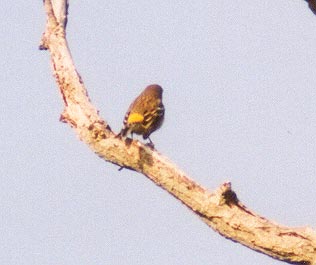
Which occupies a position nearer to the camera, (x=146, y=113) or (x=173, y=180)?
(x=173, y=180)

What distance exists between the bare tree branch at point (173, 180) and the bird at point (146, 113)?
2.97ft

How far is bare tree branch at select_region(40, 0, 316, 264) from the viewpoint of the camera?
209 inches

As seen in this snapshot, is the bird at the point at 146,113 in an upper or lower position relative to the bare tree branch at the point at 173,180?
upper

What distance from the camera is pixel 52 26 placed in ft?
20.9

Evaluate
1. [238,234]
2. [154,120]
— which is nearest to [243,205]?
[238,234]

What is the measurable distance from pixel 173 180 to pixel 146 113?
2037 millimetres

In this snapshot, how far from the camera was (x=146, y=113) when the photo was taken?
7.52 metres

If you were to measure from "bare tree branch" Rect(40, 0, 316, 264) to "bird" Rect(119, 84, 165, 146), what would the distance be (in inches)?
35.7

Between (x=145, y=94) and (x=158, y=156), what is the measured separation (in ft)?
7.12

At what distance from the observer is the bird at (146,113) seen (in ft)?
23.6

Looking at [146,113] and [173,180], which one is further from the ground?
[146,113]

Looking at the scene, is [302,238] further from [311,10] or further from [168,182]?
[311,10]

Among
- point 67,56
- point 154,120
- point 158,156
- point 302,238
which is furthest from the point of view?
point 154,120

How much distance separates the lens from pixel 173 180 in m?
5.55
